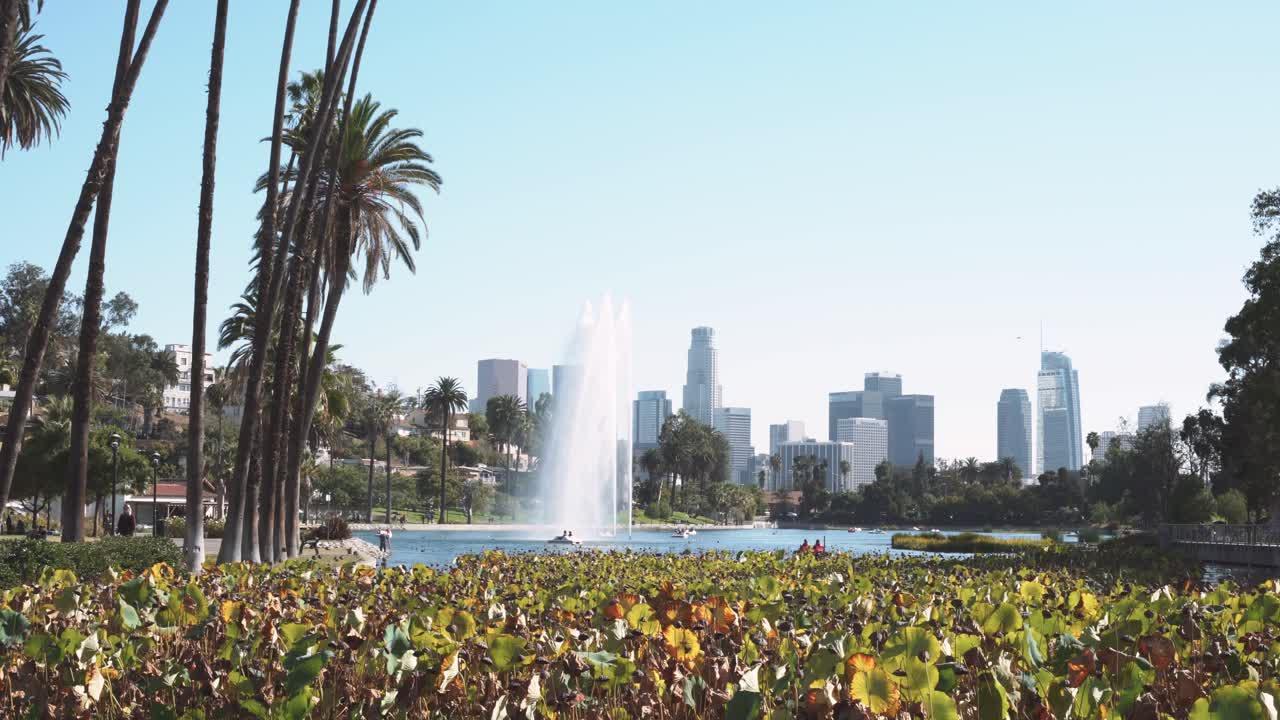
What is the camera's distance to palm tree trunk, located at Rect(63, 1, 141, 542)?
20375mm

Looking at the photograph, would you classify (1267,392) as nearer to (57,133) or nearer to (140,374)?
(57,133)

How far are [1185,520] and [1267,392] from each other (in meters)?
36.8

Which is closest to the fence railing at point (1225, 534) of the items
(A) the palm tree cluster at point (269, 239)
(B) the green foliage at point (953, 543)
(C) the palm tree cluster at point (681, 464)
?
(B) the green foliage at point (953, 543)

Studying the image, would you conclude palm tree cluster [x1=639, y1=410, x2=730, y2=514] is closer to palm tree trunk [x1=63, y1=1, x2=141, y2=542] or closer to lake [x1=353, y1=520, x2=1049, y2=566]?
lake [x1=353, y1=520, x2=1049, y2=566]

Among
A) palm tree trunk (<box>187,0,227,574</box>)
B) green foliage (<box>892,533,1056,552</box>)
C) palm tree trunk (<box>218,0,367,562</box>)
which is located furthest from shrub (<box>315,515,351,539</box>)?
palm tree trunk (<box>187,0,227,574</box>)

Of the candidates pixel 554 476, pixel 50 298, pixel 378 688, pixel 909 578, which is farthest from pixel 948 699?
pixel 554 476

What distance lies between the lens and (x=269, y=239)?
2659 centimetres

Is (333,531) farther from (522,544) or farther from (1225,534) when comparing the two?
(1225,534)

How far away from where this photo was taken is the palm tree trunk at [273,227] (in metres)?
25.9

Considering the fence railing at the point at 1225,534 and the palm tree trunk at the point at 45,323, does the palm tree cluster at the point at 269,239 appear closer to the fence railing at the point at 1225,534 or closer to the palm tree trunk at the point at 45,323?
the palm tree trunk at the point at 45,323

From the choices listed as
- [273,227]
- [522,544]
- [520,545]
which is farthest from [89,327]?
[522,544]

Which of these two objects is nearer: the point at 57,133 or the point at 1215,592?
the point at 1215,592

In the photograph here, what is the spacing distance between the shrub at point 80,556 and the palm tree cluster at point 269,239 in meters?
1.10

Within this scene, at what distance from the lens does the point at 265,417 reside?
43.6 metres
